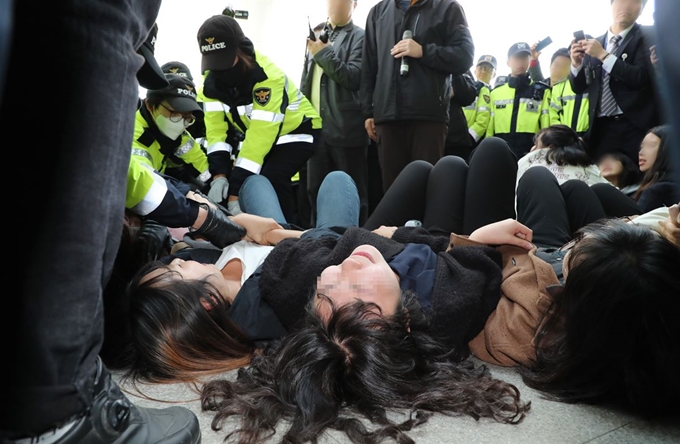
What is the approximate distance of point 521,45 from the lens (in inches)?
159

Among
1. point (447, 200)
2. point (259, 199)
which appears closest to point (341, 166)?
point (259, 199)

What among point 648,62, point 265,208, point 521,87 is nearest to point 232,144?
point 265,208

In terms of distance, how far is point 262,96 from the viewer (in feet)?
7.69

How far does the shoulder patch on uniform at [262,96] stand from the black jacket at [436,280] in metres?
1.18

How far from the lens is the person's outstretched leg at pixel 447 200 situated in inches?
66.5

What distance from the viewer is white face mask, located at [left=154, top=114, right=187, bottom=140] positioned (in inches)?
85.0

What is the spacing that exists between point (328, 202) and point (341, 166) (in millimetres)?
1158

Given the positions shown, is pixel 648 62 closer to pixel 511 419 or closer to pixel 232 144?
pixel 232 144

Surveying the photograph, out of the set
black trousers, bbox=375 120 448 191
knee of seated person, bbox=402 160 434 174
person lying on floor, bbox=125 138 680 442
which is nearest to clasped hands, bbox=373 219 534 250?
person lying on floor, bbox=125 138 680 442

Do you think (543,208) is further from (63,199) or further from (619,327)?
(63,199)

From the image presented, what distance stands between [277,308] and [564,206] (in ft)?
3.46

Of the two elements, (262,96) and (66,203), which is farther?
(262,96)

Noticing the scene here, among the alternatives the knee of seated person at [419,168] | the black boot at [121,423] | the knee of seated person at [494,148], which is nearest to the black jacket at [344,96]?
the knee of seated person at [419,168]

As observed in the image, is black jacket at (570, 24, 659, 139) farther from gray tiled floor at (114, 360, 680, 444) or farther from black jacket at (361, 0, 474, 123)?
gray tiled floor at (114, 360, 680, 444)
